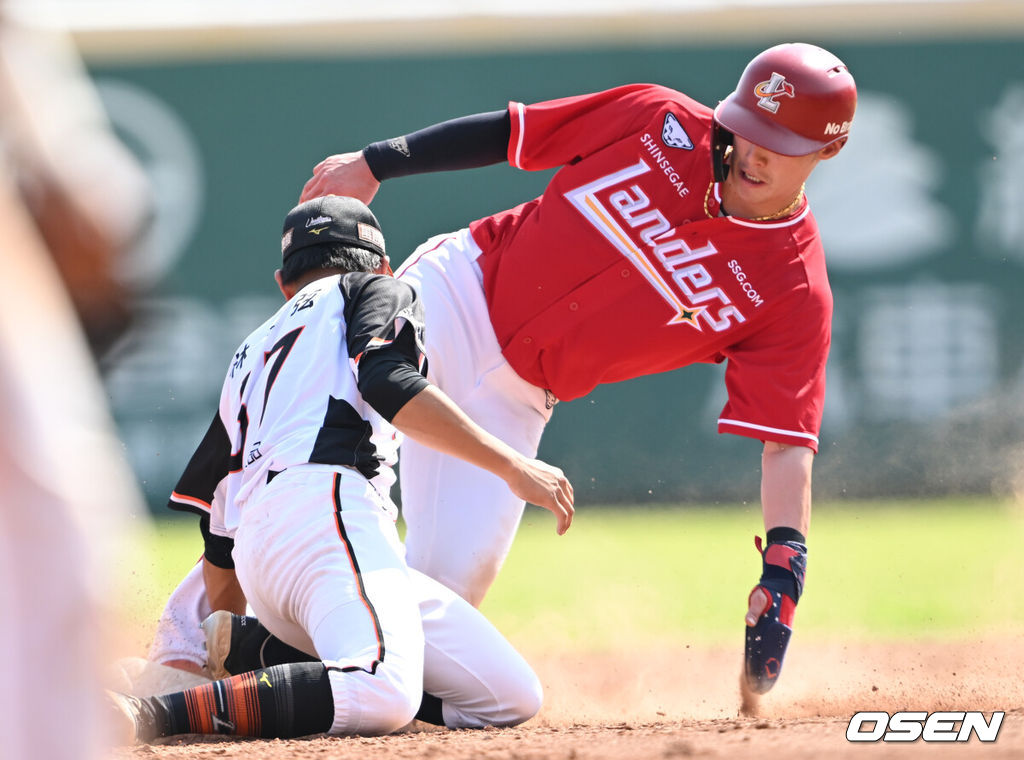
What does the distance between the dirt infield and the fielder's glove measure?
120 millimetres

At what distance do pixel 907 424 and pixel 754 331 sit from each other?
480 centimetres

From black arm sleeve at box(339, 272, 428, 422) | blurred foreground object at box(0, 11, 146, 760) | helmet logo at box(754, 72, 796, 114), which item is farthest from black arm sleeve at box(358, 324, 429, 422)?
blurred foreground object at box(0, 11, 146, 760)

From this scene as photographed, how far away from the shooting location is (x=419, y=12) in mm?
8281

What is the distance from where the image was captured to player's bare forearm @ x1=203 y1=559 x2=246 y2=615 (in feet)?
10.9

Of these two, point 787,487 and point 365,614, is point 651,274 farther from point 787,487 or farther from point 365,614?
point 365,614

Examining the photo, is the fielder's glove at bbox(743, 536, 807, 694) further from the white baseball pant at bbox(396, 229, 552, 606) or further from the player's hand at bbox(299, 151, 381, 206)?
the player's hand at bbox(299, 151, 381, 206)

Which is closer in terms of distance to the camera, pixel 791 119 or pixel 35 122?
pixel 35 122

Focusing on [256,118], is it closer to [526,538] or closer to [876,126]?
[526,538]

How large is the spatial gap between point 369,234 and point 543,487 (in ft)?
2.99

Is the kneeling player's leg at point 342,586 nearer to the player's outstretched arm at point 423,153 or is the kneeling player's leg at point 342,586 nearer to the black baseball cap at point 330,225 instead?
the black baseball cap at point 330,225

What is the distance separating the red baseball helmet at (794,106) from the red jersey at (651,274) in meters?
0.22

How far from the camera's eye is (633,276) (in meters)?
3.55

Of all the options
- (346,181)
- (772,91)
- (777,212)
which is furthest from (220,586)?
(772,91)

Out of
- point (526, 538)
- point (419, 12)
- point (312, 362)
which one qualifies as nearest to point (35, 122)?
point (312, 362)
